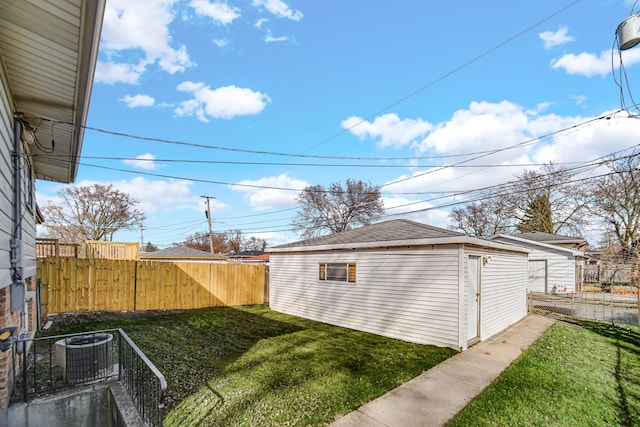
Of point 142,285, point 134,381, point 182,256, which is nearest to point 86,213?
point 182,256

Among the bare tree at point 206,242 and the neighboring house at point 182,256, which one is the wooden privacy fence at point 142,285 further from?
the bare tree at point 206,242

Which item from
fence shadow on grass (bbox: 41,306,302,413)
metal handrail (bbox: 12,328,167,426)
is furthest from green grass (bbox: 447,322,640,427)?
fence shadow on grass (bbox: 41,306,302,413)

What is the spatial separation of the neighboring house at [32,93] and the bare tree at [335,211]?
2649 cm

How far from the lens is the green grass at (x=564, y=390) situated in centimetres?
395

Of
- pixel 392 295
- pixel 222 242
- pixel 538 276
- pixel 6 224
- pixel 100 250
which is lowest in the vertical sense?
pixel 222 242

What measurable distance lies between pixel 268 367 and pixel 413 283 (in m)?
3.99

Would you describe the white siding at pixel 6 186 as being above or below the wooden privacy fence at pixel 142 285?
above

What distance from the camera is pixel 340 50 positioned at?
1038 centimetres

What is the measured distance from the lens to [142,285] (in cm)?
1064

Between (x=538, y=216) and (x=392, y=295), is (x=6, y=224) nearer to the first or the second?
(x=392, y=295)

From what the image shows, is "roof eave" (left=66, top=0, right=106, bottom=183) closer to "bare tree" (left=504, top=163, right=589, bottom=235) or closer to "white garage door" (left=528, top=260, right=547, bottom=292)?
"white garage door" (left=528, top=260, right=547, bottom=292)

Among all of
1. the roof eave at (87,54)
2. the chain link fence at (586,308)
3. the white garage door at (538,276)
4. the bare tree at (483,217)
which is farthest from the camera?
the bare tree at (483,217)

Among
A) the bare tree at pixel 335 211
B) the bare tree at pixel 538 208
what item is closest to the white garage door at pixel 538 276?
the bare tree at pixel 538 208

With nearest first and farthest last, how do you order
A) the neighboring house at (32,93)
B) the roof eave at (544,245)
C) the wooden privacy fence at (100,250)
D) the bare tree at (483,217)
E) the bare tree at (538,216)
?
the neighboring house at (32,93) → the wooden privacy fence at (100,250) → the roof eave at (544,245) → the bare tree at (538,216) → the bare tree at (483,217)
